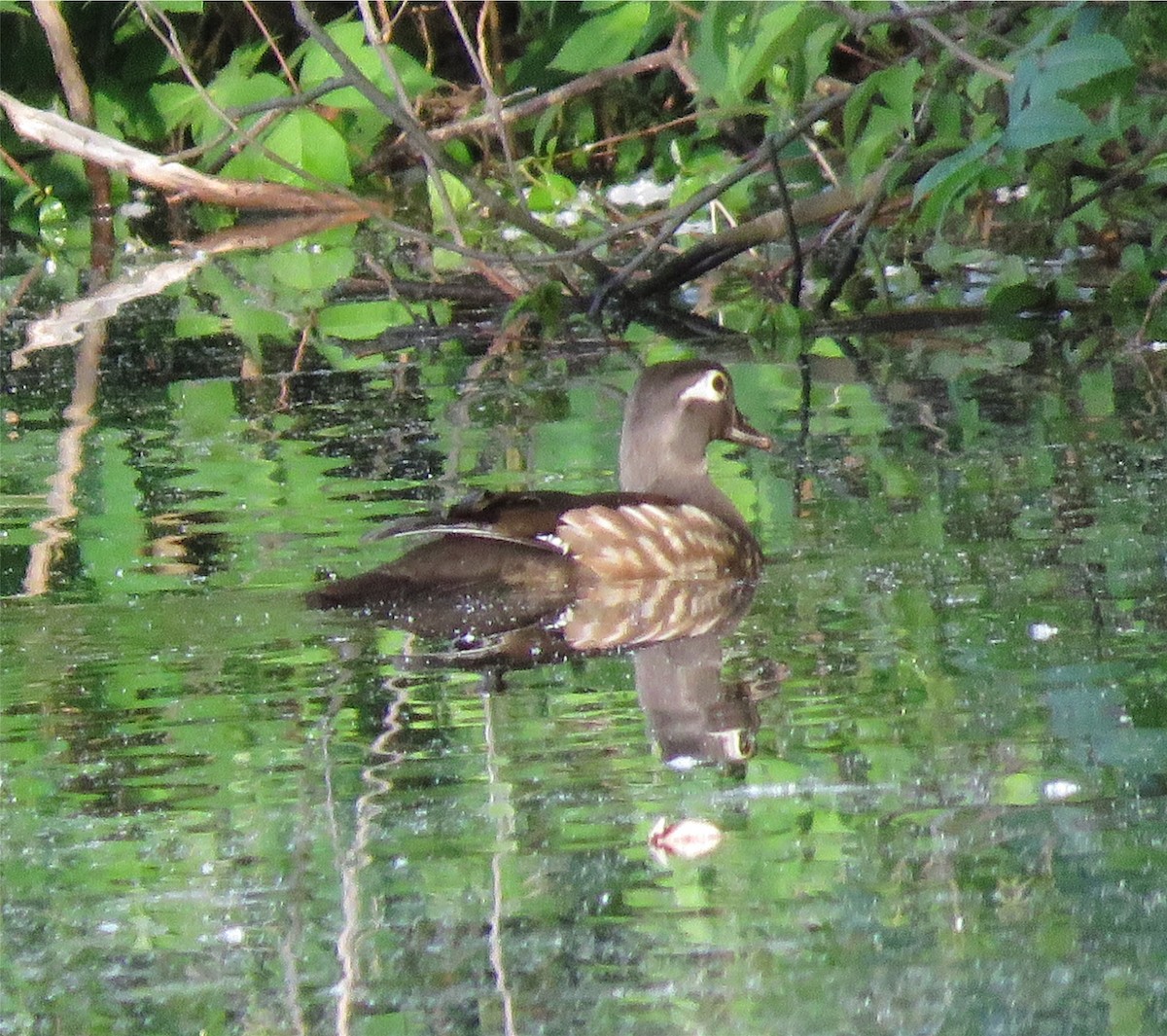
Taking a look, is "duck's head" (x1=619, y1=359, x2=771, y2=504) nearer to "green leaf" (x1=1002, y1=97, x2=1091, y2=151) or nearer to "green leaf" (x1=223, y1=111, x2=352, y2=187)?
"green leaf" (x1=1002, y1=97, x2=1091, y2=151)

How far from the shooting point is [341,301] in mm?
12680

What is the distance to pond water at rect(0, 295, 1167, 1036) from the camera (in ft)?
12.1

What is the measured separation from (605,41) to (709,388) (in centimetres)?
593

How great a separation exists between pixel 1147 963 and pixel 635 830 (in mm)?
967

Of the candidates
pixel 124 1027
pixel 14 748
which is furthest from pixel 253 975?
pixel 14 748

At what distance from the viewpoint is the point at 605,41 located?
13.0 m

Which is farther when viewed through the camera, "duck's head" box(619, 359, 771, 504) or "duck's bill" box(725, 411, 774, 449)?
"duck's bill" box(725, 411, 774, 449)

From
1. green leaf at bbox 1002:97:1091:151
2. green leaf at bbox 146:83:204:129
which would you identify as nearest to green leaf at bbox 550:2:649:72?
green leaf at bbox 146:83:204:129

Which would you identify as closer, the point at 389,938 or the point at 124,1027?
the point at 124,1027

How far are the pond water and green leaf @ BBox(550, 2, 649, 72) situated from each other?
497 cm

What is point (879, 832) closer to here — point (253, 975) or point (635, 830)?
point (635, 830)

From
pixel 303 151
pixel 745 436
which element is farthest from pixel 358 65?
pixel 745 436

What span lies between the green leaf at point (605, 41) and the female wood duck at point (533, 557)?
617cm

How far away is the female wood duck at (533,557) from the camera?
6.30 m
